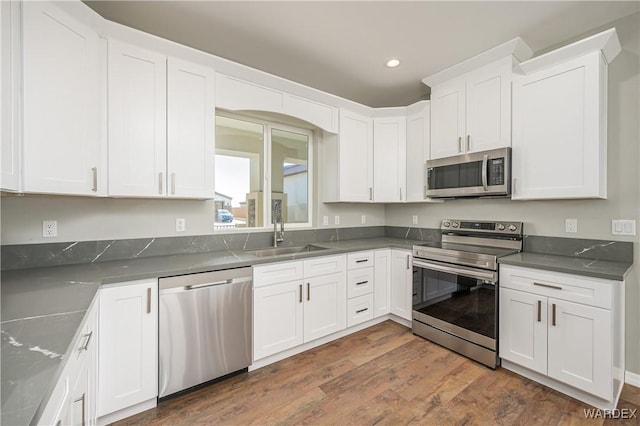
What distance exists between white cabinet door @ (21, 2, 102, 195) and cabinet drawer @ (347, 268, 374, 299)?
7.34 feet

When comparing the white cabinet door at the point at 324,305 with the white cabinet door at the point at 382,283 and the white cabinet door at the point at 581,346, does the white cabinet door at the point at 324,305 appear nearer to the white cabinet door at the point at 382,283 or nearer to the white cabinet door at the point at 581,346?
the white cabinet door at the point at 382,283

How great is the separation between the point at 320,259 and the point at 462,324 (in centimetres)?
139

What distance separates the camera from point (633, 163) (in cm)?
209

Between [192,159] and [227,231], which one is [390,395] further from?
[192,159]

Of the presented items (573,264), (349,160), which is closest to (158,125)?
(349,160)

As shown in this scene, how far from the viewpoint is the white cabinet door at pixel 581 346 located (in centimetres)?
179

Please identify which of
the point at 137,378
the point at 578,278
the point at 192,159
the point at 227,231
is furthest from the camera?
the point at 227,231

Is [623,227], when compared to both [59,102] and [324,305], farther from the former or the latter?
[59,102]

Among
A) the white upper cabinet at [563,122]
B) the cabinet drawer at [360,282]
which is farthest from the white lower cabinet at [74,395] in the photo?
the white upper cabinet at [563,122]

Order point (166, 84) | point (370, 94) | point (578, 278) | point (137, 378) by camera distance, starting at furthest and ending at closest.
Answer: point (370, 94) < point (166, 84) < point (578, 278) < point (137, 378)

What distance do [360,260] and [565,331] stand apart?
1.65 metres

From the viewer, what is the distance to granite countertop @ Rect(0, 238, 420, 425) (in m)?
0.67

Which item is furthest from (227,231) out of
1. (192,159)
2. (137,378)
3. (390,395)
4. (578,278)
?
(578,278)

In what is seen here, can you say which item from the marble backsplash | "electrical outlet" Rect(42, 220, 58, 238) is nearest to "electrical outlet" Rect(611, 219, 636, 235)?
the marble backsplash
